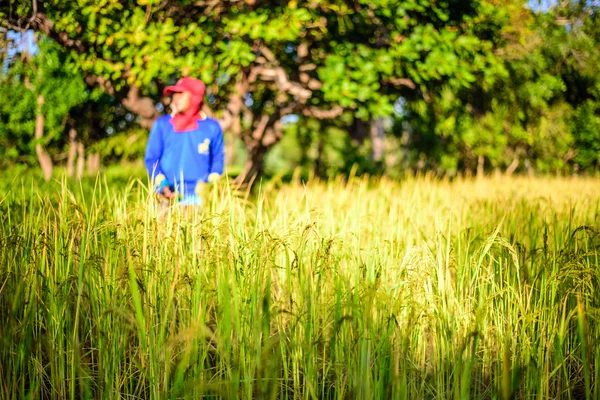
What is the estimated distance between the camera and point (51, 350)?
191 centimetres

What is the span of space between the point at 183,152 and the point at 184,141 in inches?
3.2

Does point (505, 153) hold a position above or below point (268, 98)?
below

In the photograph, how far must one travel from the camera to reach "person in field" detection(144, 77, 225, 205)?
3695mm

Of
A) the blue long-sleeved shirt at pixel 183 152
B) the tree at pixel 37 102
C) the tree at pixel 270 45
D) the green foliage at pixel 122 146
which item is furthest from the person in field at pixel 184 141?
the green foliage at pixel 122 146

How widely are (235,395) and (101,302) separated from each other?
0.79 metres

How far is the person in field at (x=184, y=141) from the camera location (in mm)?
3695

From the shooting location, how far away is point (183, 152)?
369 cm

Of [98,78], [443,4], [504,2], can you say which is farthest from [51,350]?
[504,2]

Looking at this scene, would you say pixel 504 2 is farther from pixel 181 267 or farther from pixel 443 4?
pixel 181 267

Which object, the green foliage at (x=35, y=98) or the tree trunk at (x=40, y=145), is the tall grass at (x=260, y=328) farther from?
the tree trunk at (x=40, y=145)

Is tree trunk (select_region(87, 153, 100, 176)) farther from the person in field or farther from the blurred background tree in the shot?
the person in field

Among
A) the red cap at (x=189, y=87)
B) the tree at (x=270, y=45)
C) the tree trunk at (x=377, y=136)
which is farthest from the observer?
the tree trunk at (x=377, y=136)

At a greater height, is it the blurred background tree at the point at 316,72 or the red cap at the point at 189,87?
the blurred background tree at the point at 316,72

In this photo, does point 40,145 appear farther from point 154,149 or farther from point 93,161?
point 154,149
